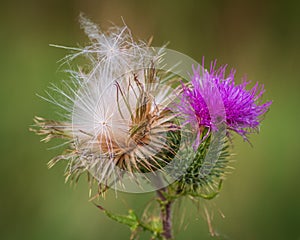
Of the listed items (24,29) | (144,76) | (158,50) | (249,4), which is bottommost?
(144,76)

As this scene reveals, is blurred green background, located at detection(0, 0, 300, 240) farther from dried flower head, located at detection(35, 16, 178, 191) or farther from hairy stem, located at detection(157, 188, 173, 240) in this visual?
dried flower head, located at detection(35, 16, 178, 191)

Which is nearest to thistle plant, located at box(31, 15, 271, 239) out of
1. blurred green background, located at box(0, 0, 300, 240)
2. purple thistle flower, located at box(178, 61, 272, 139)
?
purple thistle flower, located at box(178, 61, 272, 139)

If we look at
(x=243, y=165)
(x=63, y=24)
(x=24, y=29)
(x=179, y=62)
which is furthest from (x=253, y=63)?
(x=179, y=62)

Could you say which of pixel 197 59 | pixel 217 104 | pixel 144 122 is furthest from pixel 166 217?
pixel 197 59

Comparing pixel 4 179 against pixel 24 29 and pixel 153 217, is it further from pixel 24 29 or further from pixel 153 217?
pixel 153 217

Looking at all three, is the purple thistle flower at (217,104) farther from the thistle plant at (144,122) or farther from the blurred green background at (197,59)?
the blurred green background at (197,59)

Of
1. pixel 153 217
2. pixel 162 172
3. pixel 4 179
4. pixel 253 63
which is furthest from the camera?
pixel 253 63
